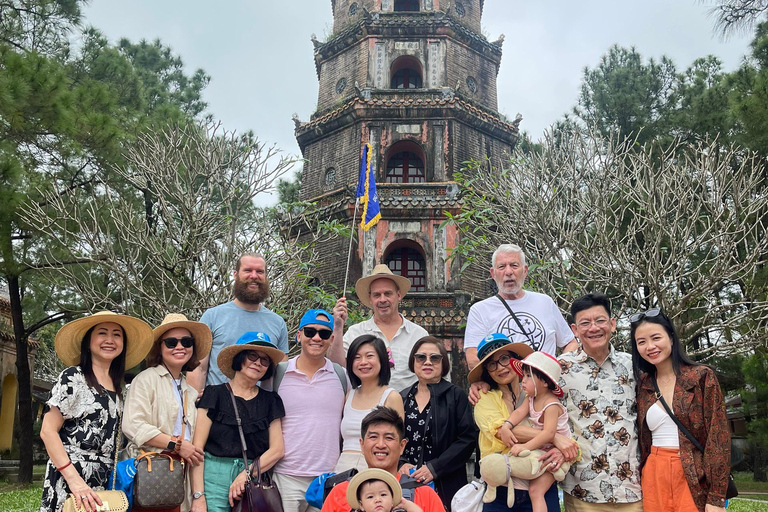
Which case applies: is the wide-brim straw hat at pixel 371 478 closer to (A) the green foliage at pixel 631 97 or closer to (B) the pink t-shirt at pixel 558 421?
(B) the pink t-shirt at pixel 558 421

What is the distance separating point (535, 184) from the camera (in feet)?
34.4

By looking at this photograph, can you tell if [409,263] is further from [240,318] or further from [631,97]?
[240,318]

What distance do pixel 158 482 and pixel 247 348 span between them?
853 millimetres

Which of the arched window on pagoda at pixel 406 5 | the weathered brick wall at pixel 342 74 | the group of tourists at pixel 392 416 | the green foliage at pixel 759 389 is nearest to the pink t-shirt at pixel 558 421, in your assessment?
the group of tourists at pixel 392 416

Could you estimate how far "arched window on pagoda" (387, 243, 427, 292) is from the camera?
15.7 m

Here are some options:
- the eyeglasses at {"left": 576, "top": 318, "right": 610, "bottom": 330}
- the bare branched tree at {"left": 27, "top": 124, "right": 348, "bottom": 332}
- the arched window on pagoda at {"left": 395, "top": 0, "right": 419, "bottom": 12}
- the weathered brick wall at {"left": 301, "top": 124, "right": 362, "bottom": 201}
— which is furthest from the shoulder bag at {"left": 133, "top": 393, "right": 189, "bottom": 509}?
the arched window on pagoda at {"left": 395, "top": 0, "right": 419, "bottom": 12}

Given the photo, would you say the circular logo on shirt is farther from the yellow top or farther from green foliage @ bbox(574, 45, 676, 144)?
green foliage @ bbox(574, 45, 676, 144)

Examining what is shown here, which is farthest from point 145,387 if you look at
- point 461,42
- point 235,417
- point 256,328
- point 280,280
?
point 461,42

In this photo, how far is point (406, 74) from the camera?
17.3 metres

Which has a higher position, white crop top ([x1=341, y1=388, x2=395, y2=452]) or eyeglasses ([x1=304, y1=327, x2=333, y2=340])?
eyeglasses ([x1=304, y1=327, x2=333, y2=340])

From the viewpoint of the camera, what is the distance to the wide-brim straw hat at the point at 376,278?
14.3 feet

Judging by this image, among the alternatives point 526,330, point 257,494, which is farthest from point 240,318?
point 526,330

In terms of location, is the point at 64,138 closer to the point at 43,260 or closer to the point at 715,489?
the point at 43,260

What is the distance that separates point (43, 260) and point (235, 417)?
1045 cm
